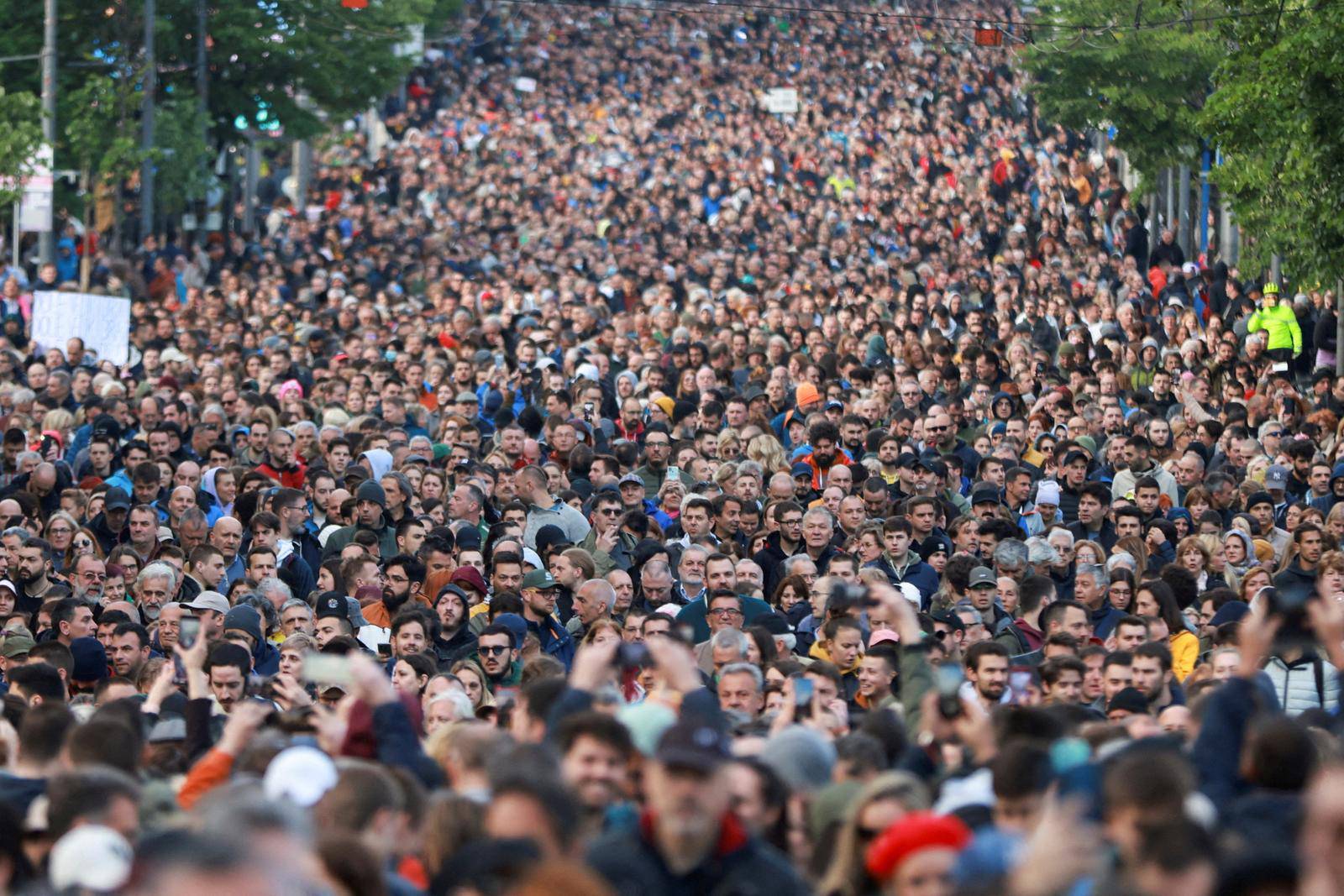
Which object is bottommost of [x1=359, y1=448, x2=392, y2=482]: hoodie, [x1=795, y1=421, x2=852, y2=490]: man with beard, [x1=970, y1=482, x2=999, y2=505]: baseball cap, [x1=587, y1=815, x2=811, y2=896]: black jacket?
[x1=359, y1=448, x2=392, y2=482]: hoodie

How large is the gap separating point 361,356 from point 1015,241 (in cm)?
1417

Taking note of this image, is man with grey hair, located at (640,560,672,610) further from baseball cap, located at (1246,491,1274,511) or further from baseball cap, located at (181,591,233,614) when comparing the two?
baseball cap, located at (1246,491,1274,511)

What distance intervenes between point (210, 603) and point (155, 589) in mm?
762

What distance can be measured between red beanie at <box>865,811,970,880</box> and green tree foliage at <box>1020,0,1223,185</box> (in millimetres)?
26778

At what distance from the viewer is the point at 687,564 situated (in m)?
14.8

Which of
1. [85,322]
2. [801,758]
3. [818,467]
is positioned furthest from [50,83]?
[801,758]

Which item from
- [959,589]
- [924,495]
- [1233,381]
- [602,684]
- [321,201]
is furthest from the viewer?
[321,201]

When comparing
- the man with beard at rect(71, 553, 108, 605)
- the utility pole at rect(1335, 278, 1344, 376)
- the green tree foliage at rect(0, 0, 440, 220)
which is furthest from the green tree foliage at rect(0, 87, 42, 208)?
the man with beard at rect(71, 553, 108, 605)

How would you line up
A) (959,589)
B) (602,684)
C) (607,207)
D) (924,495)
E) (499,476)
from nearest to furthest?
(602,684)
(959,589)
(924,495)
(499,476)
(607,207)

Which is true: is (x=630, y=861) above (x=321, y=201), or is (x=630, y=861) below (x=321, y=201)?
above

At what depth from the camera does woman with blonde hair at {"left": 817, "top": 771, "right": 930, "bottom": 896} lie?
6789mm

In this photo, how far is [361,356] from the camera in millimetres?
25750

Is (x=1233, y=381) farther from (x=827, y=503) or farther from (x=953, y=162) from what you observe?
(x=953, y=162)

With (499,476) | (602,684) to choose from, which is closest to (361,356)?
(499,476)
